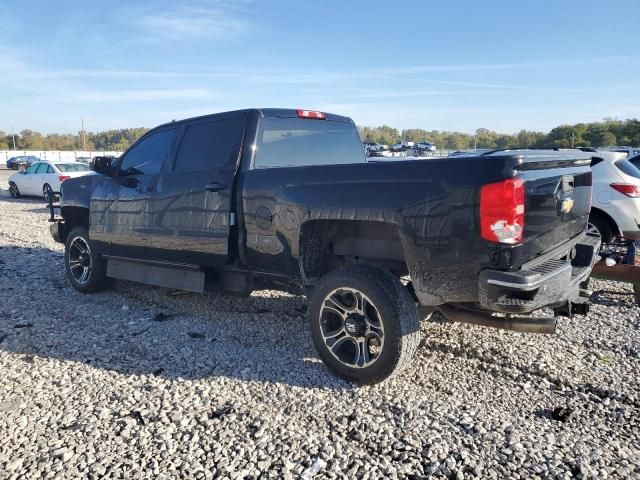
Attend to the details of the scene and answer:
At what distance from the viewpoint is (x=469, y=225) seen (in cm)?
304

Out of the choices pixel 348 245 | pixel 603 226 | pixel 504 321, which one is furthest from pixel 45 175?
pixel 504 321

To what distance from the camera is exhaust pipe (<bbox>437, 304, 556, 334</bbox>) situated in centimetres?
336

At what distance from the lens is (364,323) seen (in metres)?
3.64

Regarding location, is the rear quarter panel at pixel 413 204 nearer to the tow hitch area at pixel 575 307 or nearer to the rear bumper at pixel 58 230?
the tow hitch area at pixel 575 307

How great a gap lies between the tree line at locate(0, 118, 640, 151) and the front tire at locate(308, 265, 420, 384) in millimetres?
2802

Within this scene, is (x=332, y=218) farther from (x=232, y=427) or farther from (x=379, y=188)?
(x=232, y=427)

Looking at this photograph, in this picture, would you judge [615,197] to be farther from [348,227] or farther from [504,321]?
[348,227]

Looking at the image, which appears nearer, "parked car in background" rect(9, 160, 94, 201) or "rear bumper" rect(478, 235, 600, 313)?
"rear bumper" rect(478, 235, 600, 313)

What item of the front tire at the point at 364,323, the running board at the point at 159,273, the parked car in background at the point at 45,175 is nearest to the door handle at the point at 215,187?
the running board at the point at 159,273

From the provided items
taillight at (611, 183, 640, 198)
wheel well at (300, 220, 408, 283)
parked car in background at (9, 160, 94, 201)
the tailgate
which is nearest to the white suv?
taillight at (611, 183, 640, 198)

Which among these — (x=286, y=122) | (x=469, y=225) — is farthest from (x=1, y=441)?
(x=286, y=122)

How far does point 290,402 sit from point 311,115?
9.39 feet

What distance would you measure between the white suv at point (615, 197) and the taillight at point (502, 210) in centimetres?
479

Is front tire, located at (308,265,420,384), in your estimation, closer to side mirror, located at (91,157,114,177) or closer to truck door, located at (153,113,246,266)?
truck door, located at (153,113,246,266)
